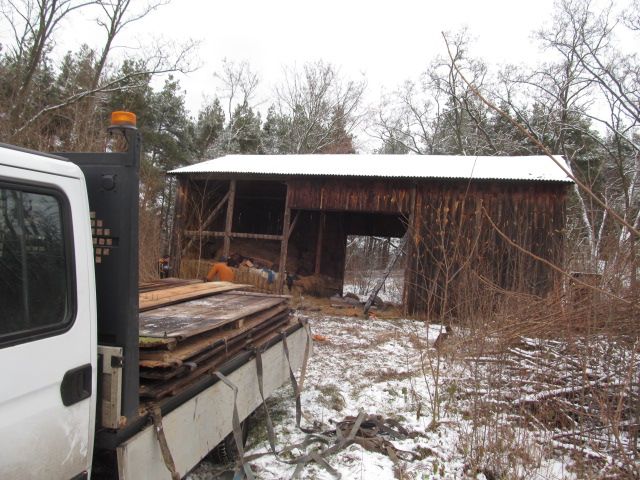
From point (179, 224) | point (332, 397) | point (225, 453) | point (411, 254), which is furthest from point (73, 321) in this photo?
point (179, 224)

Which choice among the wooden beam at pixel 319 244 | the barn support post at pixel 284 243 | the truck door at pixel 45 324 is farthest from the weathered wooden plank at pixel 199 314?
the wooden beam at pixel 319 244

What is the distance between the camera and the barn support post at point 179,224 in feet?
47.5

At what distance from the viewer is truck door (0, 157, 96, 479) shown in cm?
162

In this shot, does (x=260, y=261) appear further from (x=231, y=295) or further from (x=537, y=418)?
(x=537, y=418)

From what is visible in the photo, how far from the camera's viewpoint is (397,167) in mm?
13344

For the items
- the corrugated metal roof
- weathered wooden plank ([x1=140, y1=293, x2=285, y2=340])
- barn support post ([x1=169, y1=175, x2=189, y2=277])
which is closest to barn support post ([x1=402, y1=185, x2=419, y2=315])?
the corrugated metal roof

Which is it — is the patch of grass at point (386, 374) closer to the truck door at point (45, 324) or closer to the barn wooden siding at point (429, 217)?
the barn wooden siding at point (429, 217)

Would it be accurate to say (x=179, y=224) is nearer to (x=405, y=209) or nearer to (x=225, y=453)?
(x=405, y=209)

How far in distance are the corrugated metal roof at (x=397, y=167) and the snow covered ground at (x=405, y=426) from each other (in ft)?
20.2

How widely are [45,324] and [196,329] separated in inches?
45.7

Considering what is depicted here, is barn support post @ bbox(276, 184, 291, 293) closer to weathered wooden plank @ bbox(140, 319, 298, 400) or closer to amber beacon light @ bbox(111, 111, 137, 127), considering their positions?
weathered wooden plank @ bbox(140, 319, 298, 400)

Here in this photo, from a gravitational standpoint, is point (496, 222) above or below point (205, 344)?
above

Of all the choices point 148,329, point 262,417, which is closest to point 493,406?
point 262,417

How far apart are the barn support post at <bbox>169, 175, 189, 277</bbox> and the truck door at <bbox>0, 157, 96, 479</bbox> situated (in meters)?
13.0
